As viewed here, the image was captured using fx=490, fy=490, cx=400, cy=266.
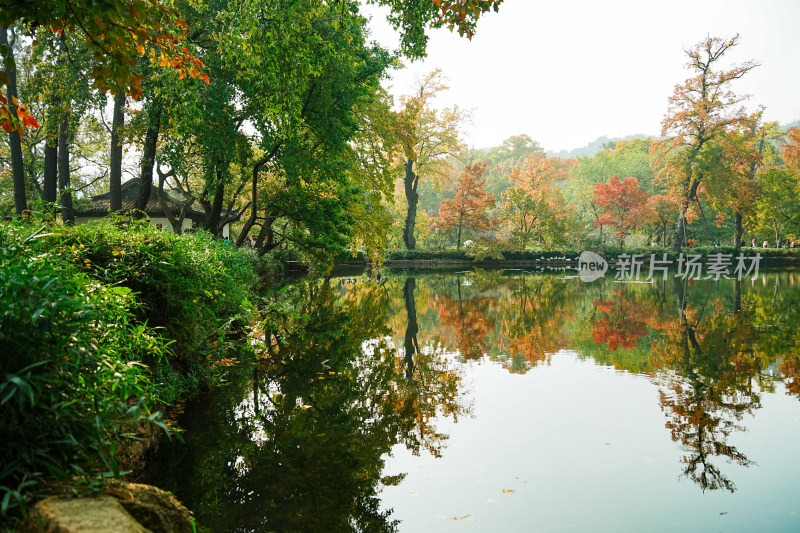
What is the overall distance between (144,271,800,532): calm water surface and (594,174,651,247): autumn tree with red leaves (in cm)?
2761

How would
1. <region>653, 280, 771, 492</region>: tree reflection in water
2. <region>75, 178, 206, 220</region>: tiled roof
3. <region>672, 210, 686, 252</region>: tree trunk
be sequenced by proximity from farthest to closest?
<region>672, 210, 686, 252</region>: tree trunk, <region>75, 178, 206, 220</region>: tiled roof, <region>653, 280, 771, 492</region>: tree reflection in water

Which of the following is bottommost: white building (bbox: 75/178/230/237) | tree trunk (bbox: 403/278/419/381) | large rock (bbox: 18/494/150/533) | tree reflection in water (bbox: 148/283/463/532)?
tree reflection in water (bbox: 148/283/463/532)

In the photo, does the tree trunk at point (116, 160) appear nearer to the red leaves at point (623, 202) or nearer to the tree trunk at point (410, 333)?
the tree trunk at point (410, 333)

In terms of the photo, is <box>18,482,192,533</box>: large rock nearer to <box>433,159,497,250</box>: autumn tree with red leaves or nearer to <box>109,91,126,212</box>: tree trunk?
<box>109,91,126,212</box>: tree trunk

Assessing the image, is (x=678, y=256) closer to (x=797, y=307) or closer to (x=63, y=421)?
(x=797, y=307)

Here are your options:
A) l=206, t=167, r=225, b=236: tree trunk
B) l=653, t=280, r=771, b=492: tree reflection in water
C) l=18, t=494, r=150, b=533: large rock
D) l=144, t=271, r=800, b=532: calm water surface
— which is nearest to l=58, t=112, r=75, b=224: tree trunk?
l=206, t=167, r=225, b=236: tree trunk

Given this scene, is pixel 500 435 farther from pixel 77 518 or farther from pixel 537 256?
pixel 537 256

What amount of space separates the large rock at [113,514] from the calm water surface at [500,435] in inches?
35.0

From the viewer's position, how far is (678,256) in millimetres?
33875

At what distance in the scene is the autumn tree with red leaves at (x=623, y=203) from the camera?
34406 mm

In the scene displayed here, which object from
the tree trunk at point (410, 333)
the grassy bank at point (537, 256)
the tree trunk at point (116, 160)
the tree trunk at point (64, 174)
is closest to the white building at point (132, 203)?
the tree trunk at point (64, 174)

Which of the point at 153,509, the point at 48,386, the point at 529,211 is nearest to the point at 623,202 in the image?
the point at 529,211

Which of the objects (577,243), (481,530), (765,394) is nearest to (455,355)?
(765,394)

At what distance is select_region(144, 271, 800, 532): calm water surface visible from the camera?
3119 millimetres
